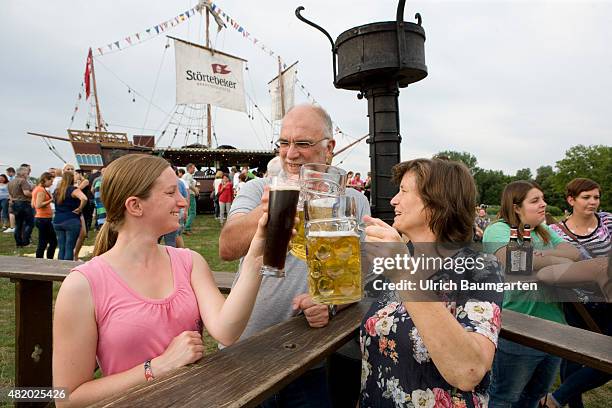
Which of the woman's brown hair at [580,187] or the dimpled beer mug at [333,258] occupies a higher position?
the woman's brown hair at [580,187]

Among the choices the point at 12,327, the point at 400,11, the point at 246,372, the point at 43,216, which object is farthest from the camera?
the point at 43,216

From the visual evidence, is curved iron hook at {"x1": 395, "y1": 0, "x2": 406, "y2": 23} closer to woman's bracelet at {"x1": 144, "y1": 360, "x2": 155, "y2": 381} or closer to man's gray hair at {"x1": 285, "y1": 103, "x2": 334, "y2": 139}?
man's gray hair at {"x1": 285, "y1": 103, "x2": 334, "y2": 139}

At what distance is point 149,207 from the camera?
1262 millimetres

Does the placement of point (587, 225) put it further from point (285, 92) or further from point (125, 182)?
point (285, 92)

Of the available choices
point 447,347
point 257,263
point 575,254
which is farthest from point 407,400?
point 575,254

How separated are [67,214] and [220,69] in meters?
25.4

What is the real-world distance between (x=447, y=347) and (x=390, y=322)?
0.84 feet

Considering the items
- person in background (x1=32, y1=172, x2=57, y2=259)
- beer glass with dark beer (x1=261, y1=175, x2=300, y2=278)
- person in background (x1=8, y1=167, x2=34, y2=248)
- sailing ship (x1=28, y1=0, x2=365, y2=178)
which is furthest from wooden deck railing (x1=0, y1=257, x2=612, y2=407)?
sailing ship (x1=28, y1=0, x2=365, y2=178)

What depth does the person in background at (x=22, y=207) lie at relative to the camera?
7160mm

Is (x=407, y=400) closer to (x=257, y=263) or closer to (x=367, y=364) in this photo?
(x=367, y=364)

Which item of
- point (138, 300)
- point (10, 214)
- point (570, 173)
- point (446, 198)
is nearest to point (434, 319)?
point (446, 198)

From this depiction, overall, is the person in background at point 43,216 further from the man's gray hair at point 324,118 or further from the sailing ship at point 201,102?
the sailing ship at point 201,102

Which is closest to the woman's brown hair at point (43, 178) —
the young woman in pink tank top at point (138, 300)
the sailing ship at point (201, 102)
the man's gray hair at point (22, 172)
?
the man's gray hair at point (22, 172)

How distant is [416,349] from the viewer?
109cm
